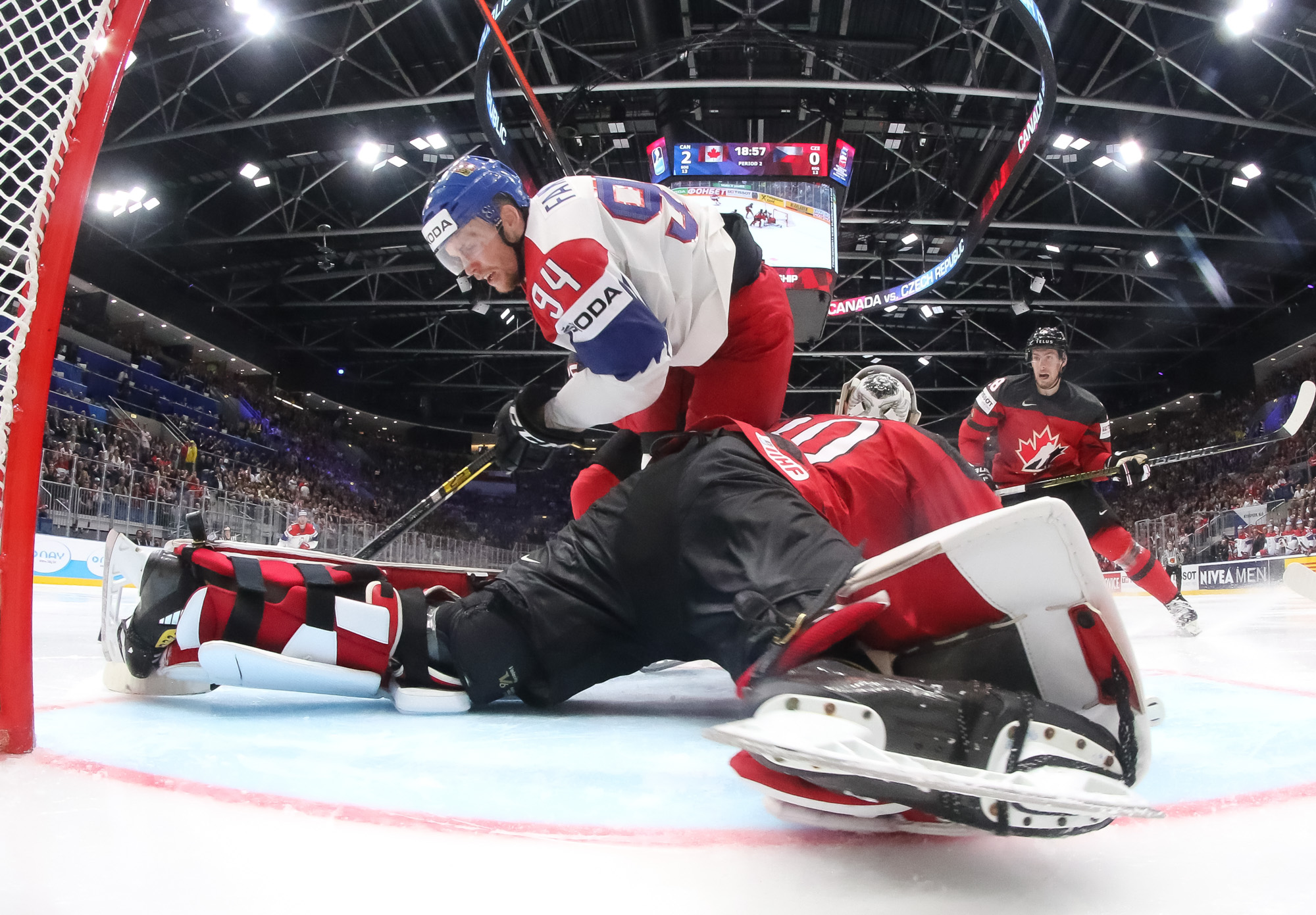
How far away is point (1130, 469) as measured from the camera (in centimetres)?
404

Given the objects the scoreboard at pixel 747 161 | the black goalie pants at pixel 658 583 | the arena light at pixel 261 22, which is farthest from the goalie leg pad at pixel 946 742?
the arena light at pixel 261 22

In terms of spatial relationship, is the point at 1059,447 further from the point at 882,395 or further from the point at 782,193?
the point at 782,193

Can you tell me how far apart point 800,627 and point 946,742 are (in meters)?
0.19

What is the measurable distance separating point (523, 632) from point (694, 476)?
1.71ft

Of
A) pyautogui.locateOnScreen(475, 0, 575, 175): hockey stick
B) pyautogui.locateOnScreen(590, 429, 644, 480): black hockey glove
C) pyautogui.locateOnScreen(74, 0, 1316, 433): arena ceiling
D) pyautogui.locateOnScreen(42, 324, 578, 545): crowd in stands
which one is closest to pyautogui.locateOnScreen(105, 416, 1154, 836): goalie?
pyautogui.locateOnScreen(590, 429, 644, 480): black hockey glove

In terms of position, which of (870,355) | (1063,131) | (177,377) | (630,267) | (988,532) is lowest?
(988,532)

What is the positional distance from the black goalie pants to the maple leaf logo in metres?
3.52

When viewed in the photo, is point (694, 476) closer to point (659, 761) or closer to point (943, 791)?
point (659, 761)

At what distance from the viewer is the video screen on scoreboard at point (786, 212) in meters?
8.16

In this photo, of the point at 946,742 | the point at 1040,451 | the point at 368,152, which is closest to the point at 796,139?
the point at 368,152

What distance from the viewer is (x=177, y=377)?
14.6 m

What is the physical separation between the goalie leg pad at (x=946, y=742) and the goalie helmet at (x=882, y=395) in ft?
5.11

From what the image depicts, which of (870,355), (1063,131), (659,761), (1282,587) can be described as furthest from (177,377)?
(1282,587)

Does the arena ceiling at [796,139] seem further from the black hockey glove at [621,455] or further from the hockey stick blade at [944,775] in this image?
the hockey stick blade at [944,775]
